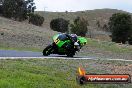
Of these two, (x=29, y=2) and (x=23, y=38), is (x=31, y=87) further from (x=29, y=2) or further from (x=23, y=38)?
(x=29, y=2)

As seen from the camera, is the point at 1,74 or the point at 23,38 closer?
the point at 1,74

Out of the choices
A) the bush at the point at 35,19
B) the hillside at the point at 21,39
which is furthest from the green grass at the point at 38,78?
the bush at the point at 35,19

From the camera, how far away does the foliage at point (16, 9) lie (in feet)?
290

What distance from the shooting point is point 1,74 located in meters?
14.6

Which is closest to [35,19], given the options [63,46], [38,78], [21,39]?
[21,39]

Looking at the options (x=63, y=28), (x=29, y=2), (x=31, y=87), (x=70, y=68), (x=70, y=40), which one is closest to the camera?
(x=31, y=87)

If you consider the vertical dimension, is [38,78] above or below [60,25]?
above

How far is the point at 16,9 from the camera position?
9006 centimetres

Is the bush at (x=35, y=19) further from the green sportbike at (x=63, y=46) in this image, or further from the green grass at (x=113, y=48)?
the green sportbike at (x=63, y=46)

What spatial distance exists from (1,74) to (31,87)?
5.43 ft

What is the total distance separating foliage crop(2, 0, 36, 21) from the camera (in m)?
88.3

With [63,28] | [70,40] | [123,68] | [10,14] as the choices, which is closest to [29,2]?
[10,14]

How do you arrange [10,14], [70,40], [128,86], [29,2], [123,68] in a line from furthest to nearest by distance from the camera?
1. [29,2]
2. [10,14]
3. [70,40]
4. [123,68]
5. [128,86]

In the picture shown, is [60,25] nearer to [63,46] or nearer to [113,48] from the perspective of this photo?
[113,48]
